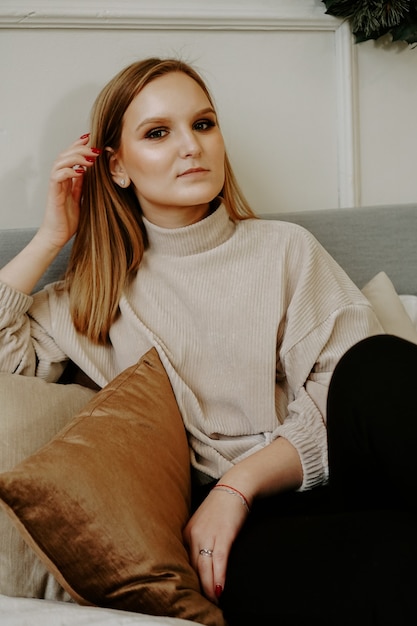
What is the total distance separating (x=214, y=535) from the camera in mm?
936

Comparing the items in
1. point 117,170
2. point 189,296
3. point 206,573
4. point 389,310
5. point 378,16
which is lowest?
point 206,573

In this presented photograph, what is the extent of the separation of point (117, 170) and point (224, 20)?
0.54 m

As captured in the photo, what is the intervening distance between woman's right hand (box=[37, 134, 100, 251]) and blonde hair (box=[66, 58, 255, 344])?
0.03 meters

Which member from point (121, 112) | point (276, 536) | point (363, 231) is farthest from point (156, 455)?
point (363, 231)

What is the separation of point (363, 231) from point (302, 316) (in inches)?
18.1

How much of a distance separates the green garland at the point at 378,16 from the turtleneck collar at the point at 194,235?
0.68 metres

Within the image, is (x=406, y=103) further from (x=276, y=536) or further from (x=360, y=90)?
(x=276, y=536)

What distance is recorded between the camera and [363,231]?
154cm

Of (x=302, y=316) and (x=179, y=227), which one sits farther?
(x=179, y=227)

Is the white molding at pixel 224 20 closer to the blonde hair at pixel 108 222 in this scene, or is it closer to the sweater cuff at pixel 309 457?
the blonde hair at pixel 108 222

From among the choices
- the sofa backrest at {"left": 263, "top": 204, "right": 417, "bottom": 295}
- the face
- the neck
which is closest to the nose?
the face

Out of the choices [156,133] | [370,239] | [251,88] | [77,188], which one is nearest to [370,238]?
[370,239]

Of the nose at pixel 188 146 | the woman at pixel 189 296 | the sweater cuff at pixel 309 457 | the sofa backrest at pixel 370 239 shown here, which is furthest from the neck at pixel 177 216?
the sweater cuff at pixel 309 457

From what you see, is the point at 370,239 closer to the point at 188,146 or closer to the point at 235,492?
the point at 188,146
